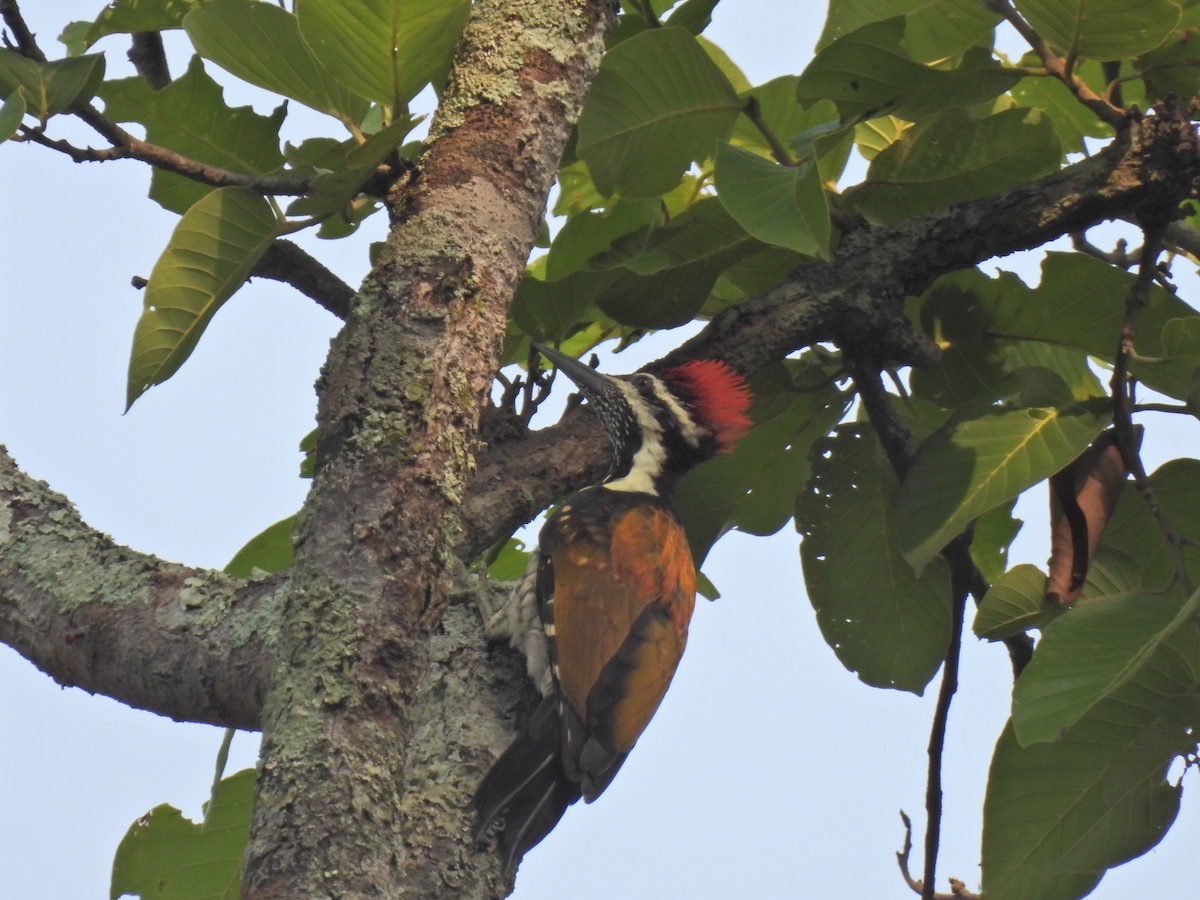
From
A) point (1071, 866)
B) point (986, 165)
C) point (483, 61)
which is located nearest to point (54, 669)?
point (483, 61)

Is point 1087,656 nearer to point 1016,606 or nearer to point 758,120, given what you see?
point 1016,606

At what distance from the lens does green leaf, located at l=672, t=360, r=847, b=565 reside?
108 inches

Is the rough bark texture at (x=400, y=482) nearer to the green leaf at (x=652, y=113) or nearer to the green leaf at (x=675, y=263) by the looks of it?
the green leaf at (x=652, y=113)

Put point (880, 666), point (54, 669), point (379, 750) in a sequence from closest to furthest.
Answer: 1. point (379, 750)
2. point (54, 669)
3. point (880, 666)

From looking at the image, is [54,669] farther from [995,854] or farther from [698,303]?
[995,854]

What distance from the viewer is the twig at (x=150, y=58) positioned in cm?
257

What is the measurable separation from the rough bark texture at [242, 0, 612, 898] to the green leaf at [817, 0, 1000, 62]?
0.54 metres

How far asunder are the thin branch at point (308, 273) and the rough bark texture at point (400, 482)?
0.37 meters

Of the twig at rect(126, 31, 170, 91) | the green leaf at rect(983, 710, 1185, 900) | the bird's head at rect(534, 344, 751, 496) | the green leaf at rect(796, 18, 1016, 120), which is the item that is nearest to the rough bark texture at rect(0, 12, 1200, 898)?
the green leaf at rect(796, 18, 1016, 120)

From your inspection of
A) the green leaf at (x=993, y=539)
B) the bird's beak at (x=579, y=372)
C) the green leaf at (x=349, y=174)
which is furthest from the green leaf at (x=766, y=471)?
the green leaf at (x=349, y=174)

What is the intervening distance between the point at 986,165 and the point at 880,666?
3.42ft

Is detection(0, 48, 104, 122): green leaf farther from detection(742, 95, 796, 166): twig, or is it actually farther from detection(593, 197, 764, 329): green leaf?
detection(742, 95, 796, 166): twig

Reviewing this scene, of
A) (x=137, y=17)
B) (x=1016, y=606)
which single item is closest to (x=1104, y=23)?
(x=1016, y=606)

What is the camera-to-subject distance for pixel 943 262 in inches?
99.3
